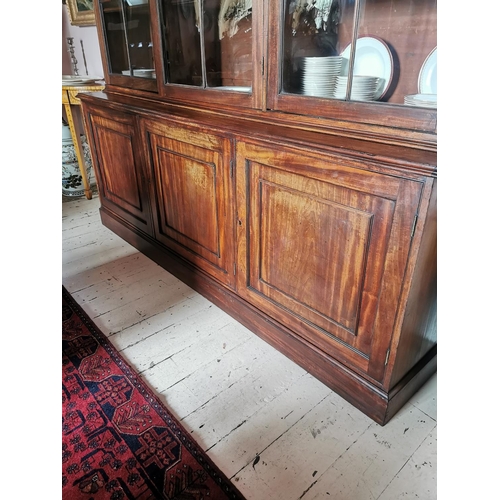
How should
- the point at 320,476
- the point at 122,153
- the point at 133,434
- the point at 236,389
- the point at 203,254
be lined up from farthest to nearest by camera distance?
the point at 122,153
the point at 203,254
the point at 236,389
the point at 133,434
the point at 320,476

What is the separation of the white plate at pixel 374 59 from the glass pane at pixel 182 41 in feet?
2.08

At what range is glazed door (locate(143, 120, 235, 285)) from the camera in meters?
1.44

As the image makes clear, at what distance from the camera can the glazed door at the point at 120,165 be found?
1.89 meters

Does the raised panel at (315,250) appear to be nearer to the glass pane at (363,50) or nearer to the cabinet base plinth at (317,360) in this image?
the cabinet base plinth at (317,360)

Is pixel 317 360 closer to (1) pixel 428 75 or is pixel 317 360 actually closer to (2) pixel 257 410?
(2) pixel 257 410

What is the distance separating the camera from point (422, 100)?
978mm

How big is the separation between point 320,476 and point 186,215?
3.79ft

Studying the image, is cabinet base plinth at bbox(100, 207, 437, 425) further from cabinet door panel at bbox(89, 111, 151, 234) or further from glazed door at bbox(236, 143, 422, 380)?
cabinet door panel at bbox(89, 111, 151, 234)

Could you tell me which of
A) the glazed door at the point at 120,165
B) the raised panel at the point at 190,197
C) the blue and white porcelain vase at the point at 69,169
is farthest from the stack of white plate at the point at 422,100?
the blue and white porcelain vase at the point at 69,169
